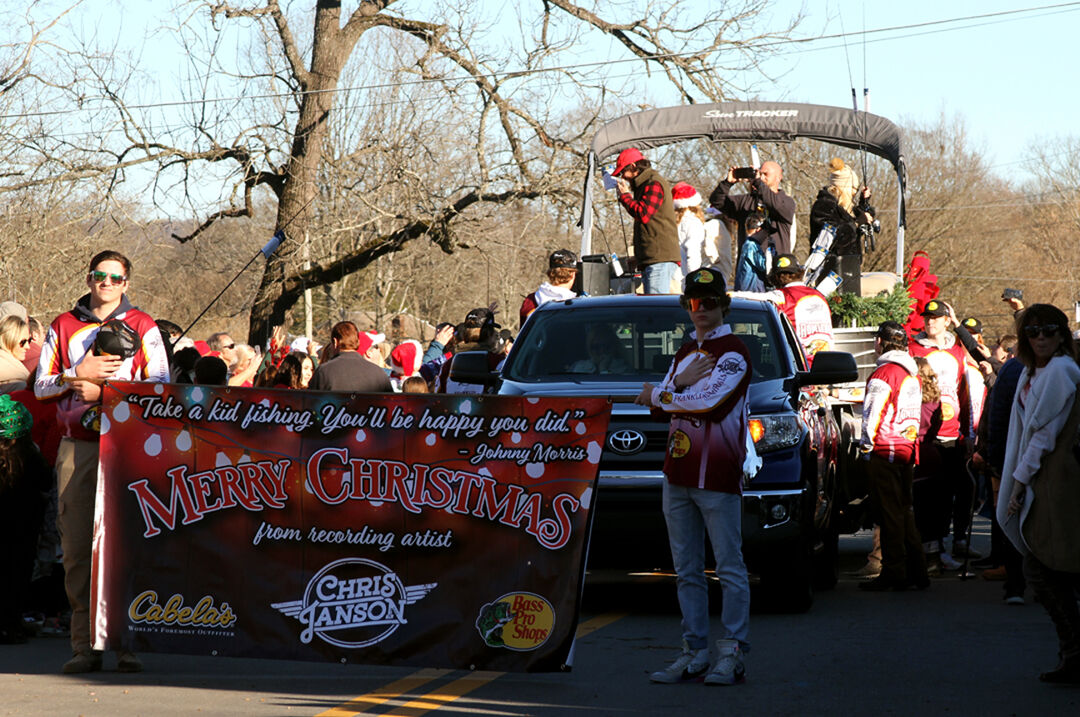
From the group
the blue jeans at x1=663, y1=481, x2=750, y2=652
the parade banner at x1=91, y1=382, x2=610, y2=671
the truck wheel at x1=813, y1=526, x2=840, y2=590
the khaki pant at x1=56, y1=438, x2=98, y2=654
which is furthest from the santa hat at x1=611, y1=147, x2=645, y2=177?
the khaki pant at x1=56, y1=438, x2=98, y2=654

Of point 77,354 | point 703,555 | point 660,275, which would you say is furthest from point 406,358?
point 703,555

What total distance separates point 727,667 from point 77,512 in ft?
10.8

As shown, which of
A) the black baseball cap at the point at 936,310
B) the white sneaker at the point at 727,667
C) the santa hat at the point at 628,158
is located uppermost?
the santa hat at the point at 628,158

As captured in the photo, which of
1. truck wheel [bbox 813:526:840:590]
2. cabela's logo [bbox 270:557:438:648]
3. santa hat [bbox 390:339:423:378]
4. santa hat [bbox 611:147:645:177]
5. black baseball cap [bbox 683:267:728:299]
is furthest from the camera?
santa hat [bbox 390:339:423:378]

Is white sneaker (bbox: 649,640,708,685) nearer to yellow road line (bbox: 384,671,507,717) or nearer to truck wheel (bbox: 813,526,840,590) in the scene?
yellow road line (bbox: 384,671,507,717)

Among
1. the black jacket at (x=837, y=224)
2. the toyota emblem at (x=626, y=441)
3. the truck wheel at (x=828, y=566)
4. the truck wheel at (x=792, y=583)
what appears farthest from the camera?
the black jacket at (x=837, y=224)

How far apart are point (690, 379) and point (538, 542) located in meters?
1.08

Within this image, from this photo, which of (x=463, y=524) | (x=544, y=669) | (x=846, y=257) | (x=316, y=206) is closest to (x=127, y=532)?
(x=463, y=524)

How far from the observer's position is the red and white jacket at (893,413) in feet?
35.9

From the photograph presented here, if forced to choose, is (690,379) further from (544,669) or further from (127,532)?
(127,532)

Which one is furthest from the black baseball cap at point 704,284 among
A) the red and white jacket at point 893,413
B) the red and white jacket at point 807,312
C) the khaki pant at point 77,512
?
the red and white jacket at point 807,312

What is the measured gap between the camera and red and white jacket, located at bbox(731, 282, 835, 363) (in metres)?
12.4

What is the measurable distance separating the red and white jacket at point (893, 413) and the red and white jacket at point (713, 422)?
4.18m

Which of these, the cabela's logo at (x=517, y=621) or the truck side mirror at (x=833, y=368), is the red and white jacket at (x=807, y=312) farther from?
the cabela's logo at (x=517, y=621)
